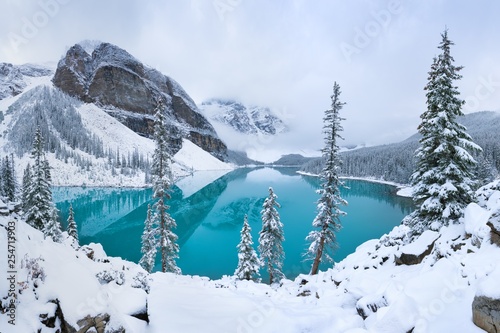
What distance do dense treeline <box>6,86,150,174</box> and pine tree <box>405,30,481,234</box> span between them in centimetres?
13840

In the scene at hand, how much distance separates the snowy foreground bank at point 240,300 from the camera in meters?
5.44

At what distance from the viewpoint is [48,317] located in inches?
206

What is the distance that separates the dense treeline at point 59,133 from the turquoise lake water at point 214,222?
4282 centimetres

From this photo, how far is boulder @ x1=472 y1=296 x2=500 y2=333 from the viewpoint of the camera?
4.83m

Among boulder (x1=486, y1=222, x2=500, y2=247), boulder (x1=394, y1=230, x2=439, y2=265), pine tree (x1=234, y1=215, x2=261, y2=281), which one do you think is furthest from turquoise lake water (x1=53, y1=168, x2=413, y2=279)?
boulder (x1=486, y1=222, x2=500, y2=247)

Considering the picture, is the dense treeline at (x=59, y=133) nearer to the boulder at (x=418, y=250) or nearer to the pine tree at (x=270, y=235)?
the pine tree at (x=270, y=235)

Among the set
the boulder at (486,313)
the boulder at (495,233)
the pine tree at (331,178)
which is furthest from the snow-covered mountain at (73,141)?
the boulder at (486,313)

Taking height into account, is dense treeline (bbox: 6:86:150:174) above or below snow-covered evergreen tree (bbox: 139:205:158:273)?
above

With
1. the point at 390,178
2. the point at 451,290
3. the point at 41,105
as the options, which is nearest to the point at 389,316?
the point at 451,290

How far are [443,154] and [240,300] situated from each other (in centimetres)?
1325

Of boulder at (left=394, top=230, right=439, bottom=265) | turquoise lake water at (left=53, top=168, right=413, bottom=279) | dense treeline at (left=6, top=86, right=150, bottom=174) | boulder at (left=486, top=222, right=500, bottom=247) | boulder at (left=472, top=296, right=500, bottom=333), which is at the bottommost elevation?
turquoise lake water at (left=53, top=168, right=413, bottom=279)

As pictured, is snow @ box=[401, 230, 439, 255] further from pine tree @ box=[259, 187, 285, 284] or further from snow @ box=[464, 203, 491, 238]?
pine tree @ box=[259, 187, 285, 284]

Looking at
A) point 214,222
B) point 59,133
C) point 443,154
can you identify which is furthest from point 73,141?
point 443,154

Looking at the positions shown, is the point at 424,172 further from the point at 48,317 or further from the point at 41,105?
the point at 41,105
